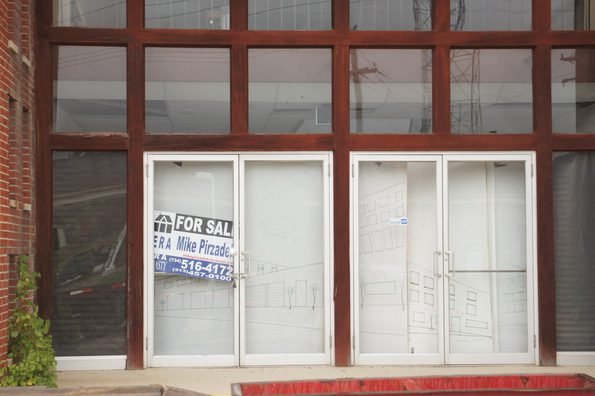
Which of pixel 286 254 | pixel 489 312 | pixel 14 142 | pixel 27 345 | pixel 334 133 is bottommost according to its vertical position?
pixel 27 345

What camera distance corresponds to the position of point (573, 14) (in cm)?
970

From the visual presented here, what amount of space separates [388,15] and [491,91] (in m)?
1.42

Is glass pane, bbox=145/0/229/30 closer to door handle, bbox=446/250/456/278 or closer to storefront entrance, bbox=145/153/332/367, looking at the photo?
storefront entrance, bbox=145/153/332/367

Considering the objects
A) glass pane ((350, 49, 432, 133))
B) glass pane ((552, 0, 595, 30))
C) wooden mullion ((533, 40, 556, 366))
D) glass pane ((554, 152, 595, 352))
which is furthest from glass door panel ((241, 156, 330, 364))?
glass pane ((552, 0, 595, 30))

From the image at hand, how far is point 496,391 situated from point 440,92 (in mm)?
5027

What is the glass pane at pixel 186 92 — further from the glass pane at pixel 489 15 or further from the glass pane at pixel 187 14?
the glass pane at pixel 489 15

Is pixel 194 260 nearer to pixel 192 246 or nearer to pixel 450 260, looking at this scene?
pixel 192 246

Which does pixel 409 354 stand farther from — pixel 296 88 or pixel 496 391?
pixel 496 391

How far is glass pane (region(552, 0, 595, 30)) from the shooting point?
9.66 metres

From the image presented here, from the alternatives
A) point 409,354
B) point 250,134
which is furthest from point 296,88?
point 409,354

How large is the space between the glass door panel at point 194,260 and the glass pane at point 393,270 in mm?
1464

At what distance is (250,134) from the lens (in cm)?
934

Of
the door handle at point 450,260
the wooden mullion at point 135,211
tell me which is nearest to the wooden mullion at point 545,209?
the door handle at point 450,260

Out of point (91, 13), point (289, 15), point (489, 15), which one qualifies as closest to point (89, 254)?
point (91, 13)
